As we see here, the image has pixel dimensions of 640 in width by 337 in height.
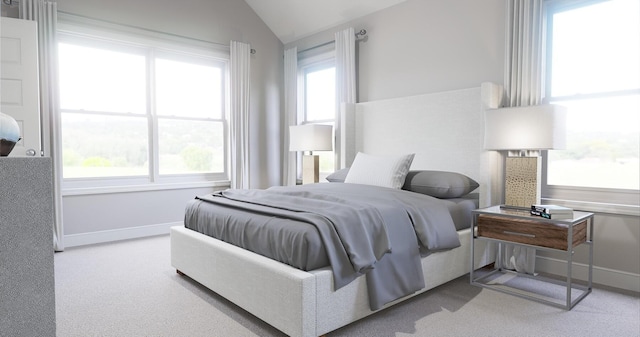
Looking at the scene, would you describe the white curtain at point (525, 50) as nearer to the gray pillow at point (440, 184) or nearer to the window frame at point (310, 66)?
the gray pillow at point (440, 184)

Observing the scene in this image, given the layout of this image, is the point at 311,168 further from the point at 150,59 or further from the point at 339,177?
the point at 150,59

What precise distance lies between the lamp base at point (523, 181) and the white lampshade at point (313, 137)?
213 centimetres

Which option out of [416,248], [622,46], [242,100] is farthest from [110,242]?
[622,46]

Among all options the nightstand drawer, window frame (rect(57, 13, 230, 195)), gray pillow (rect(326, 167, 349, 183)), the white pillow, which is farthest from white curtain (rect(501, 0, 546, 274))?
window frame (rect(57, 13, 230, 195))

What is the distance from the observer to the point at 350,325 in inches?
88.5

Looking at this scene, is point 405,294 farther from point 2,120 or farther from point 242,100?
point 242,100

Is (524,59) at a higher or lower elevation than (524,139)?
higher

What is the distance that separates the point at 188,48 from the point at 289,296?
3.95m

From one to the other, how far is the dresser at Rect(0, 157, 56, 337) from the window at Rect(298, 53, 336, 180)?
4.19m

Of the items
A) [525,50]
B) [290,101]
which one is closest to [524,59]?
[525,50]

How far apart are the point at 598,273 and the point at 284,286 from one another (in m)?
2.52

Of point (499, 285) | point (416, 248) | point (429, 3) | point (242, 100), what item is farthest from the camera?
point (242, 100)

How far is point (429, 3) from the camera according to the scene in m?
4.01

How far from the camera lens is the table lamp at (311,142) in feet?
15.1
